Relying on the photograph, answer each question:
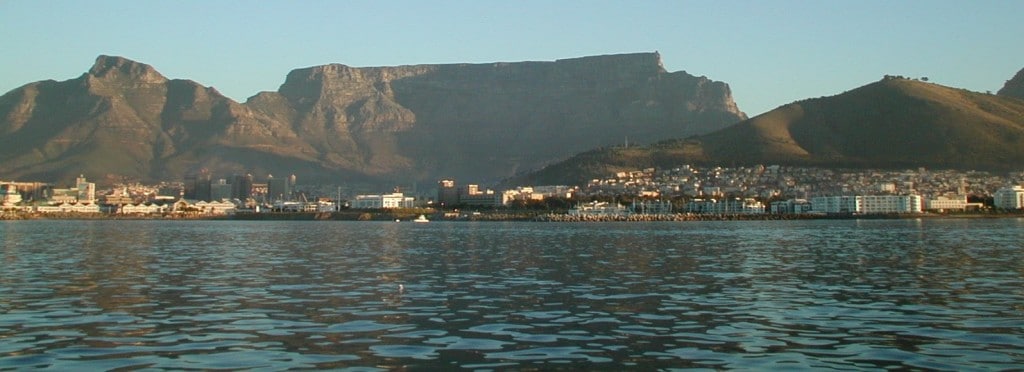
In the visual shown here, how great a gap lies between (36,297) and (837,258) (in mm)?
33818

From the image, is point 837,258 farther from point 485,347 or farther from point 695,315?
point 485,347

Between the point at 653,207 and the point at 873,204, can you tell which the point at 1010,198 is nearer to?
the point at 873,204

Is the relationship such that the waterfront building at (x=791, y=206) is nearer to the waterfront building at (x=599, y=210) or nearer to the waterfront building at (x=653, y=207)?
the waterfront building at (x=653, y=207)

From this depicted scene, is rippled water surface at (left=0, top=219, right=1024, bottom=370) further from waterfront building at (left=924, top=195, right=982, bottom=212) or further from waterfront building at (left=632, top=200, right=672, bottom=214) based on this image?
waterfront building at (left=632, top=200, right=672, bottom=214)

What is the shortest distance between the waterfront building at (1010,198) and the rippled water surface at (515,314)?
141 metres

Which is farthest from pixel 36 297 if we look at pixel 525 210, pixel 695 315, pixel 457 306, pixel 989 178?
pixel 989 178

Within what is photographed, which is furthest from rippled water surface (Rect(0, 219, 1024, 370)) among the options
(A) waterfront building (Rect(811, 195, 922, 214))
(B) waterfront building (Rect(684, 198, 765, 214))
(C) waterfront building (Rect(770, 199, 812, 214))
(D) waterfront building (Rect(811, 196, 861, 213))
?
(C) waterfront building (Rect(770, 199, 812, 214))

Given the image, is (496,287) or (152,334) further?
(496,287)

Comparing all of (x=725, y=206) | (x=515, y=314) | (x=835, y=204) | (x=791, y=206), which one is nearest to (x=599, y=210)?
(x=725, y=206)

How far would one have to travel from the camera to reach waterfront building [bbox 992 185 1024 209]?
17138 cm

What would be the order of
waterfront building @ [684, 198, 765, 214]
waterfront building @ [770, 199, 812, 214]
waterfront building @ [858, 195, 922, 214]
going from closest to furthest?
1. waterfront building @ [858, 195, 922, 214]
2. waterfront building @ [770, 199, 812, 214]
3. waterfront building @ [684, 198, 765, 214]

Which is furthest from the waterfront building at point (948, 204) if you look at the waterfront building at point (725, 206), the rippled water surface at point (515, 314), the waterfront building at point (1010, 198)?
the rippled water surface at point (515, 314)

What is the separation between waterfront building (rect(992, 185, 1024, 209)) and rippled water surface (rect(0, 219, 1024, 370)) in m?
141

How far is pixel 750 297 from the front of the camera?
92.5ft
